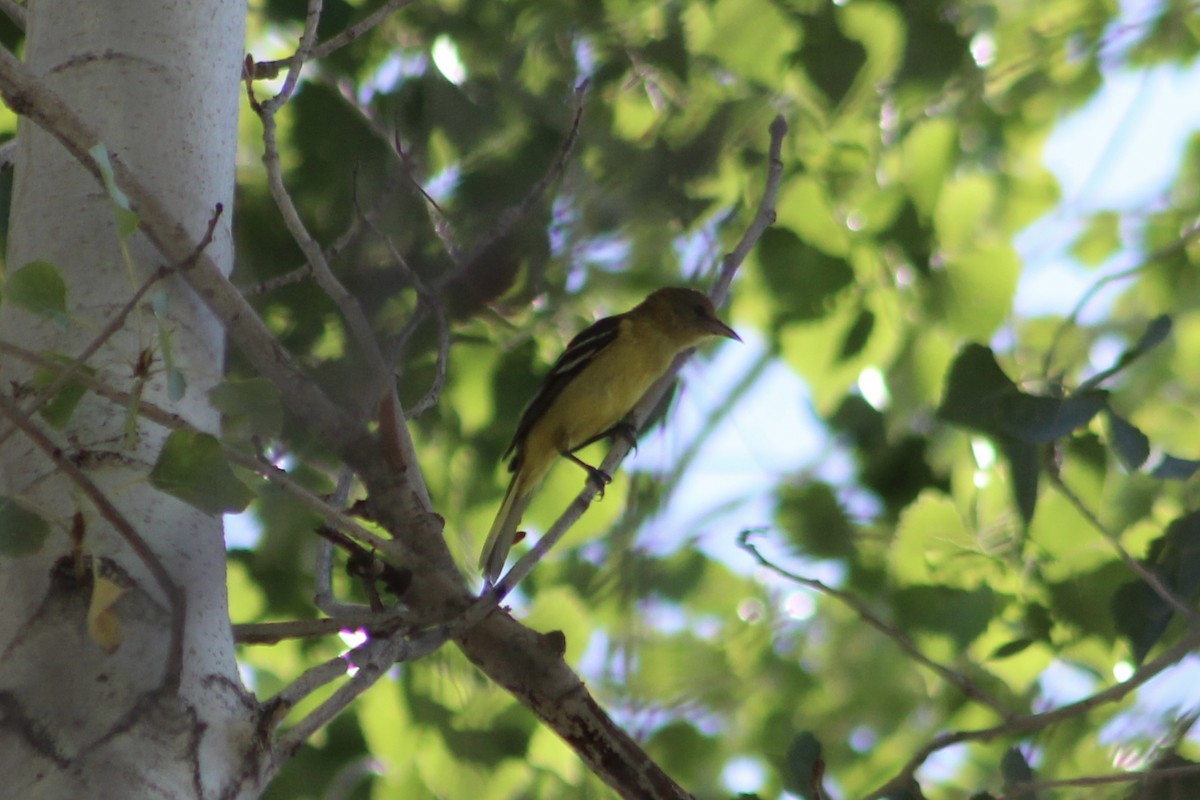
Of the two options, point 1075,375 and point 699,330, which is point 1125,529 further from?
point 699,330

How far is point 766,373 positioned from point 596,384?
119 cm

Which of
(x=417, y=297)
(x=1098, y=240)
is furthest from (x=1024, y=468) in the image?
(x=1098, y=240)

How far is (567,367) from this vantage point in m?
4.29

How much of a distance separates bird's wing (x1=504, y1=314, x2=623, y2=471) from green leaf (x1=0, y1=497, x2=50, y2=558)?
2.45 metres

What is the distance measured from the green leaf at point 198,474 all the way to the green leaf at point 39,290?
0.24 meters

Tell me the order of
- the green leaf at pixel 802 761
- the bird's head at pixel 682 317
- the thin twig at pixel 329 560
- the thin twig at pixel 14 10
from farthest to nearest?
the bird's head at pixel 682 317 → the green leaf at pixel 802 761 → the thin twig at pixel 14 10 → the thin twig at pixel 329 560

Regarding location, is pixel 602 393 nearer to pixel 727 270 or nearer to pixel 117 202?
pixel 727 270

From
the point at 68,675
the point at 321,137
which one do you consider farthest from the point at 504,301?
the point at 68,675

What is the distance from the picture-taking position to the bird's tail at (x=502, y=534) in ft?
11.7

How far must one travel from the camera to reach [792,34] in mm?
3467

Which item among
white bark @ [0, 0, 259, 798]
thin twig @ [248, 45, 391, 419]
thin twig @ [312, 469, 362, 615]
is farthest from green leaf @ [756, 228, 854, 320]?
white bark @ [0, 0, 259, 798]

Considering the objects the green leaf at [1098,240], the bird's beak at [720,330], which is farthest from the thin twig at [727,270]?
the green leaf at [1098,240]

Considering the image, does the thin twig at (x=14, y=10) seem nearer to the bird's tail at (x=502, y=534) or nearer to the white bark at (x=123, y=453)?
the white bark at (x=123, y=453)

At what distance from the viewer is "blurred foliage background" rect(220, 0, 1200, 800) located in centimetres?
275
